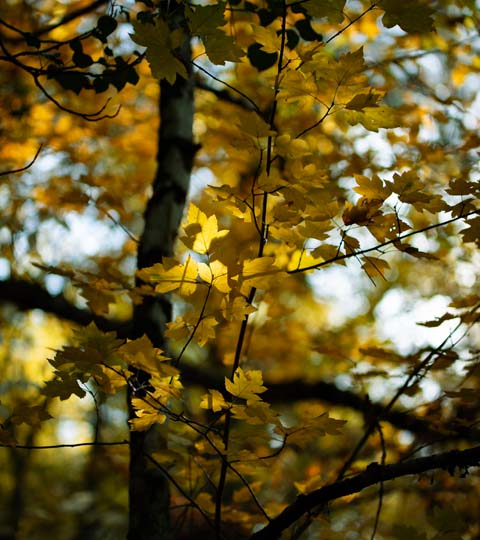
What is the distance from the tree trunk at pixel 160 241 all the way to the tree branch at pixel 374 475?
0.59 metres

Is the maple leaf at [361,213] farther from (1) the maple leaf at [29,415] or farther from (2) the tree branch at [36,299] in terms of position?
(2) the tree branch at [36,299]

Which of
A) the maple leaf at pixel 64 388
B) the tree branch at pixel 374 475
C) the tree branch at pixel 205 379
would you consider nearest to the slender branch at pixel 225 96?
the tree branch at pixel 205 379

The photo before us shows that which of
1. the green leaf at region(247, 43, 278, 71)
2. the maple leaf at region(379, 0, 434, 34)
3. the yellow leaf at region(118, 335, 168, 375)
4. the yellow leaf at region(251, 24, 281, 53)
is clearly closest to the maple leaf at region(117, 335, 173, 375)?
the yellow leaf at region(118, 335, 168, 375)

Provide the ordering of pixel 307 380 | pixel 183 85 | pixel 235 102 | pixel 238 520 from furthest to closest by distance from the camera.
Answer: pixel 307 380 → pixel 235 102 → pixel 183 85 → pixel 238 520

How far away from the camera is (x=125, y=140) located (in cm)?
384

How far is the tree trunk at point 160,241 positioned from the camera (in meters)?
1.68

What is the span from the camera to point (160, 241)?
1.99 m

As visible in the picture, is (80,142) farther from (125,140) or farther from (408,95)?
(408,95)

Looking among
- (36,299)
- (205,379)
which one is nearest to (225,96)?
(36,299)

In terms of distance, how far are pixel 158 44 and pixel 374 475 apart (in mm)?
956

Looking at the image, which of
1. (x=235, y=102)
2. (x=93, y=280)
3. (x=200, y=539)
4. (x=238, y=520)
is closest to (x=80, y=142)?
(x=235, y=102)

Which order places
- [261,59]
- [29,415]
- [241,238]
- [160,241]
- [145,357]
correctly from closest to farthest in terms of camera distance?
[145,357] → [29,415] → [261,59] → [160,241] → [241,238]

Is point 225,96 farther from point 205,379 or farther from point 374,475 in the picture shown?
point 374,475

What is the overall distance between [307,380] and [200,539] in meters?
1.54
